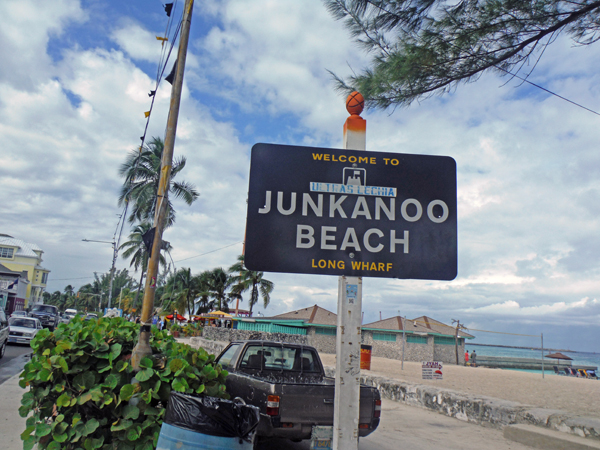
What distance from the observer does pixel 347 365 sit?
2.61 meters

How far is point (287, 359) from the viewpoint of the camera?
6.91 metres

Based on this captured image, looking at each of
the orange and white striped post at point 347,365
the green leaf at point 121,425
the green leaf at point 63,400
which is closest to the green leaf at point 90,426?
the green leaf at point 121,425

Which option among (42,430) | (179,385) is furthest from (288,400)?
(42,430)

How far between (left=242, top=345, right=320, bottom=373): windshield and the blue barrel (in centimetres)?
322

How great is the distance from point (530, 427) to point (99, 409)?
20.7ft

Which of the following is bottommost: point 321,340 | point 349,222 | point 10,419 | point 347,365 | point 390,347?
point 10,419

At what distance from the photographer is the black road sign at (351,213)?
2.64 meters

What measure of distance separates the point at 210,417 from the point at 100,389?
1333 mm

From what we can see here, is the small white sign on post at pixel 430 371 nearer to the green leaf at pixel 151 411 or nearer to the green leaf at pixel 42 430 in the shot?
the green leaf at pixel 151 411

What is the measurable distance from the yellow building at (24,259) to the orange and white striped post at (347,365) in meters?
92.5

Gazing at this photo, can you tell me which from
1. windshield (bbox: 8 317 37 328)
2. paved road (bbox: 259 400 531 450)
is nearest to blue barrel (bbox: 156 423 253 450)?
A: paved road (bbox: 259 400 531 450)

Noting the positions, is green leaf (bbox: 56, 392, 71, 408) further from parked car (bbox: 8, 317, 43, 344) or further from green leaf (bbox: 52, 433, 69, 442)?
parked car (bbox: 8, 317, 43, 344)

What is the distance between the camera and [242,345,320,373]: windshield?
6.62m

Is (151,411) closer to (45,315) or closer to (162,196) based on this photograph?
(162,196)
